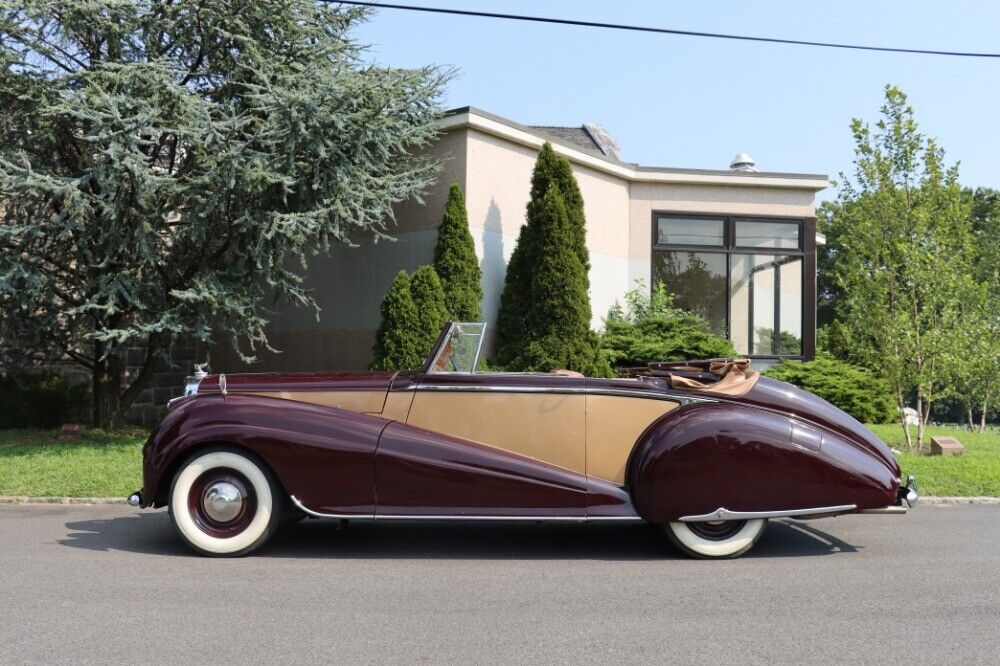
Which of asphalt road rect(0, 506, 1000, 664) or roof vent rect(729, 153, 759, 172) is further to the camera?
roof vent rect(729, 153, 759, 172)

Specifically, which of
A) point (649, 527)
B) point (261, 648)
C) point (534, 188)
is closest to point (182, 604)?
point (261, 648)

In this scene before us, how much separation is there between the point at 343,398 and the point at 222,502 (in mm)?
1021

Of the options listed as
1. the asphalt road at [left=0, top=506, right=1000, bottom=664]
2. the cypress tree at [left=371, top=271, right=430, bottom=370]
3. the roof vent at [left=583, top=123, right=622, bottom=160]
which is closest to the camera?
the asphalt road at [left=0, top=506, right=1000, bottom=664]

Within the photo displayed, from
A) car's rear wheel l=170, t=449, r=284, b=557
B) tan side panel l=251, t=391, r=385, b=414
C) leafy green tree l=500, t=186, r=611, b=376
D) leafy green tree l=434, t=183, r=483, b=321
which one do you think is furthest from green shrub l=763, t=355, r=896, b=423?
car's rear wheel l=170, t=449, r=284, b=557

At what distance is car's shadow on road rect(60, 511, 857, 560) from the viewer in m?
5.95

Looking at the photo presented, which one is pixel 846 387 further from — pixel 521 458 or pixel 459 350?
pixel 521 458

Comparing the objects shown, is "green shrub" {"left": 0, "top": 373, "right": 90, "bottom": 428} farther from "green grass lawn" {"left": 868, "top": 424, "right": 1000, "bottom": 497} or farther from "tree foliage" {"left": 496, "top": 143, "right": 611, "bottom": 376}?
"green grass lawn" {"left": 868, "top": 424, "right": 1000, "bottom": 497}

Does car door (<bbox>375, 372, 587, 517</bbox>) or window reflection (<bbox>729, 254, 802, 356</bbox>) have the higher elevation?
window reflection (<bbox>729, 254, 802, 356</bbox>)

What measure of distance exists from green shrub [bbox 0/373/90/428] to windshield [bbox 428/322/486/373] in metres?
9.38

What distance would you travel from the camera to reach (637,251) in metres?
15.9

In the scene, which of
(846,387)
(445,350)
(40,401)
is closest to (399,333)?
(445,350)

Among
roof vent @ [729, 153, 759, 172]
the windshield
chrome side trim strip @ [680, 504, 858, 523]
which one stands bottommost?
chrome side trim strip @ [680, 504, 858, 523]

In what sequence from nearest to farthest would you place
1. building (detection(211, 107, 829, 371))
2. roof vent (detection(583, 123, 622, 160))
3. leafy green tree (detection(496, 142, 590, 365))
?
1. leafy green tree (detection(496, 142, 590, 365))
2. building (detection(211, 107, 829, 371))
3. roof vent (detection(583, 123, 622, 160))

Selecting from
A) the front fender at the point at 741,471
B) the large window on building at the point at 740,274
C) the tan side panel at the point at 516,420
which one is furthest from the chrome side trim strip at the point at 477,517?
the large window on building at the point at 740,274
